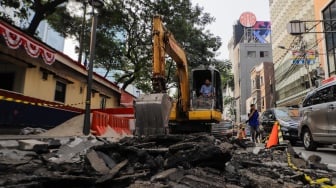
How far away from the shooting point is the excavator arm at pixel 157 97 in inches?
307

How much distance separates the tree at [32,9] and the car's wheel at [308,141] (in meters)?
12.8

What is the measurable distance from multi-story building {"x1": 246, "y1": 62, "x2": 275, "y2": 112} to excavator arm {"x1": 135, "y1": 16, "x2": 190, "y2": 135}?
4184 cm

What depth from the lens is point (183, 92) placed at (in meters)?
12.4

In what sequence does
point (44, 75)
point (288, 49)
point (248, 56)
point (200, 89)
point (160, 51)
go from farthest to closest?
point (248, 56) → point (288, 49) → point (44, 75) → point (200, 89) → point (160, 51)

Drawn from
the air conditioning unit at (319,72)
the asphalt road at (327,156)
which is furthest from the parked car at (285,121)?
the air conditioning unit at (319,72)

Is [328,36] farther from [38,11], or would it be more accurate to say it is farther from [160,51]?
[38,11]

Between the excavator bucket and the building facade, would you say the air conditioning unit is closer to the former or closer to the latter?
the building facade

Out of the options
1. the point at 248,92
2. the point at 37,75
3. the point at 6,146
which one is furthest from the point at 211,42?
the point at 248,92

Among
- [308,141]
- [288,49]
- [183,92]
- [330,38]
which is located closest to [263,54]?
[288,49]

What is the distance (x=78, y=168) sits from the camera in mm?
4633

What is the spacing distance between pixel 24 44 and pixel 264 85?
4613cm

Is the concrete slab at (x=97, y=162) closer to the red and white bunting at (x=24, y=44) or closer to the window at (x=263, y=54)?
the red and white bunting at (x=24, y=44)

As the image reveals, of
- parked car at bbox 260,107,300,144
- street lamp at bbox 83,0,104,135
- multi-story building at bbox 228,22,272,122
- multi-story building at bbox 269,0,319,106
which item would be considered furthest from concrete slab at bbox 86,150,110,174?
multi-story building at bbox 228,22,272,122

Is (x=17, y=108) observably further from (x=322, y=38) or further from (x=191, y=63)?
(x=322, y=38)
